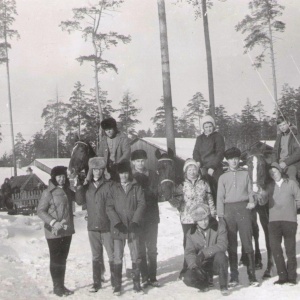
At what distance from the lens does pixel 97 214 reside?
19.3ft

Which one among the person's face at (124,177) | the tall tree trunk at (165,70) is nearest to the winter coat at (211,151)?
the person's face at (124,177)

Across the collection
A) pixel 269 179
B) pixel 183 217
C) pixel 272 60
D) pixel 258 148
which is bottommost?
pixel 183 217

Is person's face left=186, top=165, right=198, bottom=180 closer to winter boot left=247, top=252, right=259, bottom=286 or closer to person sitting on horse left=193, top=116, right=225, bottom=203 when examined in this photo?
person sitting on horse left=193, top=116, right=225, bottom=203

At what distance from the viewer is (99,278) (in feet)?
19.3

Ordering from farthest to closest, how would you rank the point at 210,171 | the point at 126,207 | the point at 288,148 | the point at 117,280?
1. the point at 288,148
2. the point at 210,171
3. the point at 126,207
4. the point at 117,280

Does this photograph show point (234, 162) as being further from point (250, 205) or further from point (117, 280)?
point (117, 280)

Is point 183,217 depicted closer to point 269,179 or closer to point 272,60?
point 269,179

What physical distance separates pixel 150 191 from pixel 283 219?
1.82 meters

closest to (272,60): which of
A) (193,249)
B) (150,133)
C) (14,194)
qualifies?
(14,194)

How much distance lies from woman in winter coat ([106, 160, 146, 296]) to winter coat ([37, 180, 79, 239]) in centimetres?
57

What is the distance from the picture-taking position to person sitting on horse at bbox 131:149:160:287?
240 inches

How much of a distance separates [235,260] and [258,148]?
1.69 m

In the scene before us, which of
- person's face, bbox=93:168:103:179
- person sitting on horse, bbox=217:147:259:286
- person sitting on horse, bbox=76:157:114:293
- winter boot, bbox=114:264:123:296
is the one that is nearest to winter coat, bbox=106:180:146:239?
person sitting on horse, bbox=76:157:114:293

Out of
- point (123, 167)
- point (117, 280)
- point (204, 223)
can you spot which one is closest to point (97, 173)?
point (123, 167)
